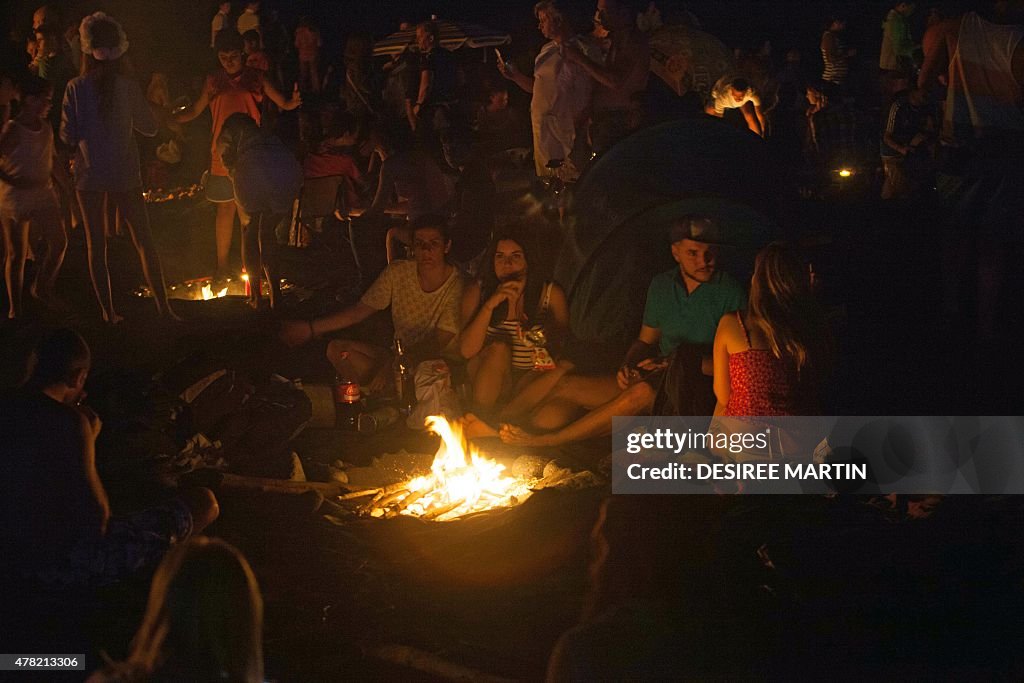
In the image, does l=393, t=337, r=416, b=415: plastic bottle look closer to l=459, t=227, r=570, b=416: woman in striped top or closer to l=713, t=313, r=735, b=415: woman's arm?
l=459, t=227, r=570, b=416: woman in striped top

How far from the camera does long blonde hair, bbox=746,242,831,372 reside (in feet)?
20.8

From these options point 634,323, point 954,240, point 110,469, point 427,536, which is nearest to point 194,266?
point 110,469

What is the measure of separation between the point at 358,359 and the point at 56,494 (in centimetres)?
336

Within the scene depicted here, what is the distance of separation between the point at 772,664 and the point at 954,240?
4.54 m

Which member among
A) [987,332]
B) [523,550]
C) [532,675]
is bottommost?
[532,675]

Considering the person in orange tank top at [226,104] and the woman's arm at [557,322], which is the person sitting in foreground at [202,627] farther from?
the person in orange tank top at [226,104]

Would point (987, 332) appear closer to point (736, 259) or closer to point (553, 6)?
point (736, 259)

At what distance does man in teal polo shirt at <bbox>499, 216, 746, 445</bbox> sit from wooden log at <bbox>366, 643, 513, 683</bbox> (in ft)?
8.35

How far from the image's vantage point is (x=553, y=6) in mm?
8797

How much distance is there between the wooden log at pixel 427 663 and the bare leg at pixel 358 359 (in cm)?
314

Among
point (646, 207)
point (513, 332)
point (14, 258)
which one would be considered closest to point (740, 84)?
point (646, 207)

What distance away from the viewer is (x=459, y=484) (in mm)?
6566

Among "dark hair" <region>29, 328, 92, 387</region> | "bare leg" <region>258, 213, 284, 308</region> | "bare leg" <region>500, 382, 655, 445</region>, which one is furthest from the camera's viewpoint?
"bare leg" <region>258, 213, 284, 308</region>

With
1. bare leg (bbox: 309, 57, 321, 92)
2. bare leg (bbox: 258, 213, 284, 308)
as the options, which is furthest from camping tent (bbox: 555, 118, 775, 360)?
bare leg (bbox: 309, 57, 321, 92)
